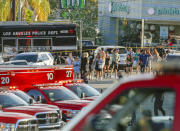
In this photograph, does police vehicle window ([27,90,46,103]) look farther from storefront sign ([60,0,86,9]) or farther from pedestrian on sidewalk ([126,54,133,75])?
storefront sign ([60,0,86,9])

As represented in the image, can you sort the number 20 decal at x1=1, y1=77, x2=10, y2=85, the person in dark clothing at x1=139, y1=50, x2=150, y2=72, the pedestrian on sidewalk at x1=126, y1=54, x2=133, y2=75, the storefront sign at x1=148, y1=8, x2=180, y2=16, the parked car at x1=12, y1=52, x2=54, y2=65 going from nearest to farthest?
the number 20 decal at x1=1, y1=77, x2=10, y2=85 → the person in dark clothing at x1=139, y1=50, x2=150, y2=72 → the pedestrian on sidewalk at x1=126, y1=54, x2=133, y2=75 → the parked car at x1=12, y1=52, x2=54, y2=65 → the storefront sign at x1=148, y1=8, x2=180, y2=16

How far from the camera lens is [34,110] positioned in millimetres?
12320

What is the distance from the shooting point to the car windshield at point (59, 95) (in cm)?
1463

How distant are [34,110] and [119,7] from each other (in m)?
38.3

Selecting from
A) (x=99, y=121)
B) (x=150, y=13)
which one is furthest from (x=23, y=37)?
(x=99, y=121)

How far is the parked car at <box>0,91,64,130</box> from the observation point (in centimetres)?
1217

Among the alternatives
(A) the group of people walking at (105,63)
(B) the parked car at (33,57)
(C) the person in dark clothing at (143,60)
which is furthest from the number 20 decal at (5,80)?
(B) the parked car at (33,57)

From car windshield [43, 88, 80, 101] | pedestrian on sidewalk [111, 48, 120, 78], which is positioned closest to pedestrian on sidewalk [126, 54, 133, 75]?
pedestrian on sidewalk [111, 48, 120, 78]

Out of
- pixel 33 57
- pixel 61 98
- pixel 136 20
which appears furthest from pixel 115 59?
pixel 136 20

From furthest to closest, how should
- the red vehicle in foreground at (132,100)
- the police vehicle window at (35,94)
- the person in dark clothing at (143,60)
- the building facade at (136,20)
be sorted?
the building facade at (136,20) < the person in dark clothing at (143,60) < the police vehicle window at (35,94) < the red vehicle in foreground at (132,100)

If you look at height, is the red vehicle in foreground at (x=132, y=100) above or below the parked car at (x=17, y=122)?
above

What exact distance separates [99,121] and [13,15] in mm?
38577

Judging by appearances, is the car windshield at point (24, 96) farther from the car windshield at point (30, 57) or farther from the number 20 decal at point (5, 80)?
the car windshield at point (30, 57)

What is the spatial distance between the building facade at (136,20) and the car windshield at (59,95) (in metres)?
32.0
